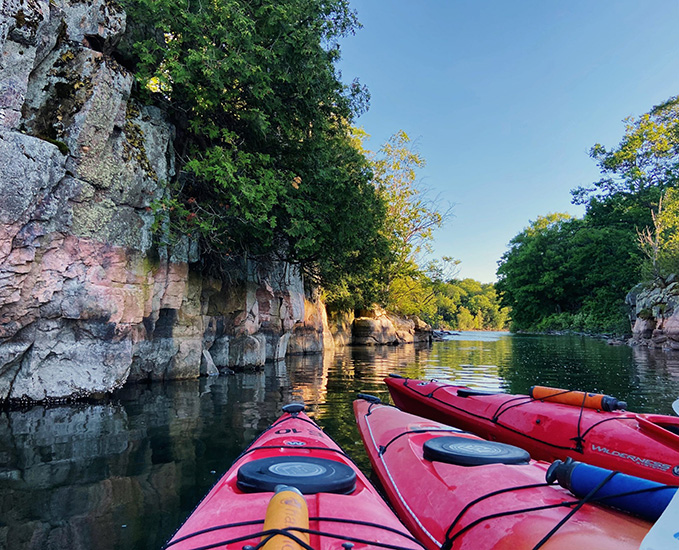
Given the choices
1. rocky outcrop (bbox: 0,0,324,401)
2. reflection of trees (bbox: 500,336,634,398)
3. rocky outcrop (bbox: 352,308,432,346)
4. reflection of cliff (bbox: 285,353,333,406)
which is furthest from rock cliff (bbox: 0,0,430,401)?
rocky outcrop (bbox: 352,308,432,346)

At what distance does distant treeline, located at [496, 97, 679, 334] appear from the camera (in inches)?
1499

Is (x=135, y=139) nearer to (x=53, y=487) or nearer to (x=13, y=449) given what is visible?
(x=13, y=449)

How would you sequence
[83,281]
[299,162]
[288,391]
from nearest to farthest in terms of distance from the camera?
[83,281] < [288,391] < [299,162]

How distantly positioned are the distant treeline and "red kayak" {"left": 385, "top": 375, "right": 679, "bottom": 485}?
3187 centimetres

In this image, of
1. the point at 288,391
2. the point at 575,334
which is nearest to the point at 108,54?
the point at 288,391

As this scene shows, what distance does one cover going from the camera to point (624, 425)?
425cm

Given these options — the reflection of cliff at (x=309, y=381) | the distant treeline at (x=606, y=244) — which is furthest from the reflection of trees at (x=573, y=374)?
the distant treeline at (x=606, y=244)

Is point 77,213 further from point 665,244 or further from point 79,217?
point 665,244

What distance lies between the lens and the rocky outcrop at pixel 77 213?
20.4 ft

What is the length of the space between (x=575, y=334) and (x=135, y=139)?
142 ft

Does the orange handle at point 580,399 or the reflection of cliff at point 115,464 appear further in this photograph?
the orange handle at point 580,399

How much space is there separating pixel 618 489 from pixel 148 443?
5.14m

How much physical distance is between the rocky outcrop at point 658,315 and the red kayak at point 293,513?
24363mm

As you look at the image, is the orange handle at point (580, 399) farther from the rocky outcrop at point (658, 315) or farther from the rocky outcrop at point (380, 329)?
the rocky outcrop at point (380, 329)
